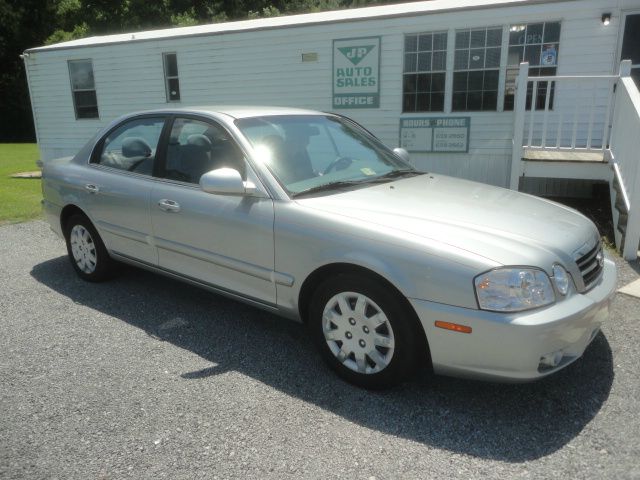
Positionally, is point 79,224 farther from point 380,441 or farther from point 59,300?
point 380,441

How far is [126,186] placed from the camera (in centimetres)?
407

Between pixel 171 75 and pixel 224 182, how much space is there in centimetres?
954

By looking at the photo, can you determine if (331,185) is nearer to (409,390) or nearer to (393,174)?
(393,174)

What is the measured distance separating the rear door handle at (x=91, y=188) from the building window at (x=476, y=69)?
653 cm

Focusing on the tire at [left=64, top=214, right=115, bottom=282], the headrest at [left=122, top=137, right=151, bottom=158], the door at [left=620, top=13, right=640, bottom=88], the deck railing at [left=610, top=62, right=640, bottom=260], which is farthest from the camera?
the door at [left=620, top=13, right=640, bottom=88]

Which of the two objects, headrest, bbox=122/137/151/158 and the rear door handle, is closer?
headrest, bbox=122/137/151/158

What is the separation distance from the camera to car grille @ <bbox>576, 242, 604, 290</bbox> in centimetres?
278

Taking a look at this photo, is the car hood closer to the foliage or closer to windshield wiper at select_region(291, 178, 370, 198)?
windshield wiper at select_region(291, 178, 370, 198)

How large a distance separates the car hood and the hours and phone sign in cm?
554

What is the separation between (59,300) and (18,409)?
5.69ft

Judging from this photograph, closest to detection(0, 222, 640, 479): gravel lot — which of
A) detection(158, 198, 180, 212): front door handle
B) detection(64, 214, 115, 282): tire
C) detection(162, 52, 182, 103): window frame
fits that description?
detection(64, 214, 115, 282): tire

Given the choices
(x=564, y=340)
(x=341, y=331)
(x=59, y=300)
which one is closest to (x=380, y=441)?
(x=341, y=331)

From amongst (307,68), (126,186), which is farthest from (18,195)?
(126,186)

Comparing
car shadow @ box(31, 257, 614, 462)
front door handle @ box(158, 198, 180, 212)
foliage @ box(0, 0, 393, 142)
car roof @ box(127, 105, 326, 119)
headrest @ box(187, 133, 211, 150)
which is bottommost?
car shadow @ box(31, 257, 614, 462)
